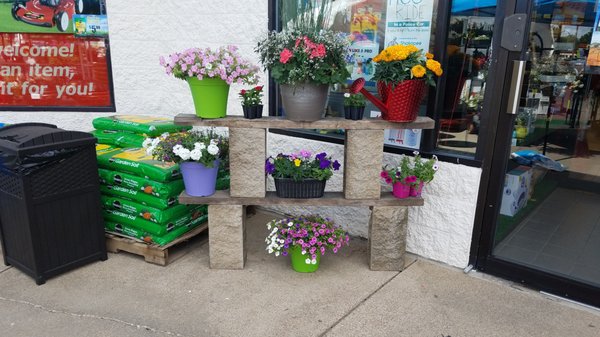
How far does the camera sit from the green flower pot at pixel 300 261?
3.46m

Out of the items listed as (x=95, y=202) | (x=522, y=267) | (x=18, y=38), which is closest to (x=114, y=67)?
(x=18, y=38)

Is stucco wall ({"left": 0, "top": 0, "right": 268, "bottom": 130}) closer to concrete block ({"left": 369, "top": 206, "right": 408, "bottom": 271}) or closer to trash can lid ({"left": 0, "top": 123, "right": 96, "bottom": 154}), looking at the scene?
trash can lid ({"left": 0, "top": 123, "right": 96, "bottom": 154})

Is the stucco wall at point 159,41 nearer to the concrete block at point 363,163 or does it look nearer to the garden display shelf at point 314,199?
the garden display shelf at point 314,199

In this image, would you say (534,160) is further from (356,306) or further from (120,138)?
(120,138)

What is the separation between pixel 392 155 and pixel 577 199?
2.12m

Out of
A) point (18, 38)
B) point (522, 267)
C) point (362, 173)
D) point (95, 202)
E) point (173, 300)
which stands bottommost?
point (173, 300)

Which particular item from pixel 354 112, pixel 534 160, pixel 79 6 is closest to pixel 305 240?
pixel 354 112

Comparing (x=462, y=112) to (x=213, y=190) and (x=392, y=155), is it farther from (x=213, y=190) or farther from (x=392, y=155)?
(x=213, y=190)

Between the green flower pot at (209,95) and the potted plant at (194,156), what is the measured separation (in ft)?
0.75

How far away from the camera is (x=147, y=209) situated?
3615 millimetres

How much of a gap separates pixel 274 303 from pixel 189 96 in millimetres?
2789

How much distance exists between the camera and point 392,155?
386 centimetres

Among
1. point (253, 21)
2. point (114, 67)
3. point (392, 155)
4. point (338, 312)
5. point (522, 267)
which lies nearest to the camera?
point (338, 312)

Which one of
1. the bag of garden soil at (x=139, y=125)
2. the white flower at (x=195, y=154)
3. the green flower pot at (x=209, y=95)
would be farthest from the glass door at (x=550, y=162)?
the bag of garden soil at (x=139, y=125)
